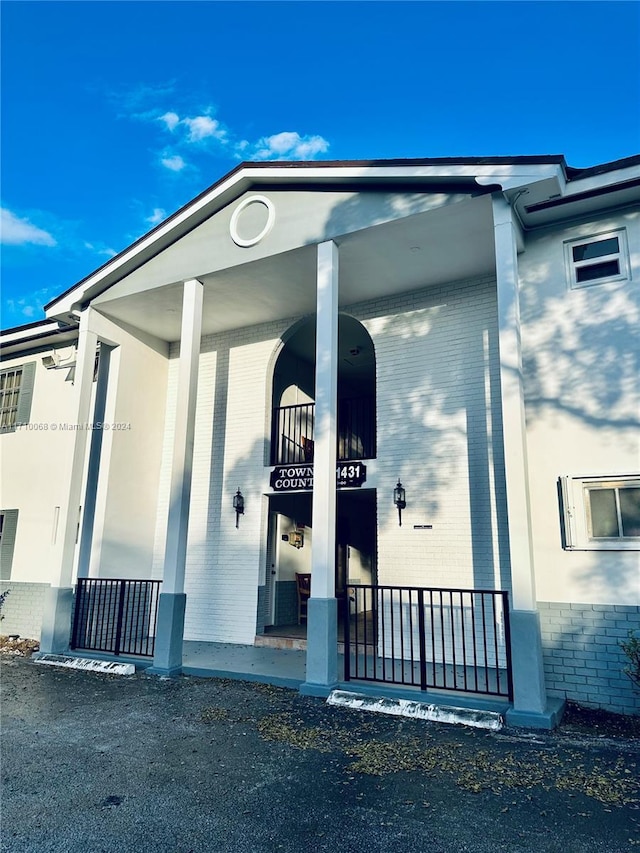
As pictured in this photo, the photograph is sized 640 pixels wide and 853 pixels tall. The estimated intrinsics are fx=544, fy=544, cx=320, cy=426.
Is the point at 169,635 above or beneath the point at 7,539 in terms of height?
beneath

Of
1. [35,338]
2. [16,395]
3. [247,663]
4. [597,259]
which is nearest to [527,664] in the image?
[247,663]

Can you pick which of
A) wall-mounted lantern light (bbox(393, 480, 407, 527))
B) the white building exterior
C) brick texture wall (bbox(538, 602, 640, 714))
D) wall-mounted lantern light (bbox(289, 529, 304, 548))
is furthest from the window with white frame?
wall-mounted lantern light (bbox(289, 529, 304, 548))

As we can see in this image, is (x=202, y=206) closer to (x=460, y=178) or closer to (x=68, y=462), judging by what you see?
(x=460, y=178)

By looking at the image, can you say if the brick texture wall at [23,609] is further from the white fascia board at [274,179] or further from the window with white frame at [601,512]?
the window with white frame at [601,512]

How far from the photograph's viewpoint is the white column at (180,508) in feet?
23.1

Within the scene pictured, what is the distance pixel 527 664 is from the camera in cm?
510

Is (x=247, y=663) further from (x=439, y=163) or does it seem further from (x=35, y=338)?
(x=35, y=338)

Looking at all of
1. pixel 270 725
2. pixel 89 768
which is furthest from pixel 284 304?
pixel 89 768

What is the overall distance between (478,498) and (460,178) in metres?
3.99

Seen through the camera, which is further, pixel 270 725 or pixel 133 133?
pixel 133 133

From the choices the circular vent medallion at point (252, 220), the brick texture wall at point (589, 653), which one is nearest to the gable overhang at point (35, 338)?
the circular vent medallion at point (252, 220)

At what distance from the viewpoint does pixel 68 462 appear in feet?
28.4

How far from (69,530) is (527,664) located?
22.0 feet

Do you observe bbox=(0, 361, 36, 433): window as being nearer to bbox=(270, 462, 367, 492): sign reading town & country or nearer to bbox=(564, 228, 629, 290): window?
bbox=(270, 462, 367, 492): sign reading town & country
